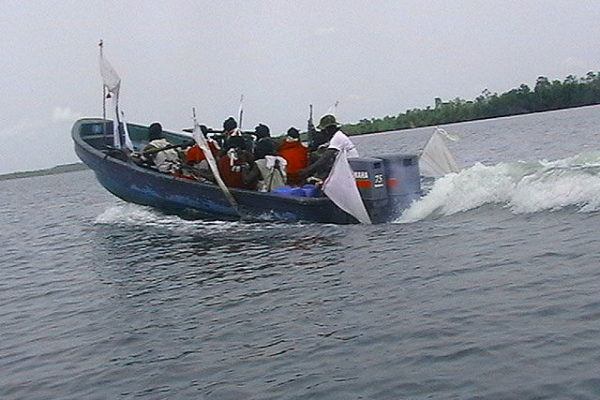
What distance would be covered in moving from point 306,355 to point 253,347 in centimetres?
55

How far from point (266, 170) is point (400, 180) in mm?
2352

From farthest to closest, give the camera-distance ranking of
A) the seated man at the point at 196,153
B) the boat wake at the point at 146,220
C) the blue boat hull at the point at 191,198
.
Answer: the seated man at the point at 196,153, the boat wake at the point at 146,220, the blue boat hull at the point at 191,198

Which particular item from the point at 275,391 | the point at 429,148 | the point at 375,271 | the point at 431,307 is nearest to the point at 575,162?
the point at 429,148

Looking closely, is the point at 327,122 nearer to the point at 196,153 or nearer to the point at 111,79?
the point at 196,153

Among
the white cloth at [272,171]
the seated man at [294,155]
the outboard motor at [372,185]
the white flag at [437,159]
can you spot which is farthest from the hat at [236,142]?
the white flag at [437,159]


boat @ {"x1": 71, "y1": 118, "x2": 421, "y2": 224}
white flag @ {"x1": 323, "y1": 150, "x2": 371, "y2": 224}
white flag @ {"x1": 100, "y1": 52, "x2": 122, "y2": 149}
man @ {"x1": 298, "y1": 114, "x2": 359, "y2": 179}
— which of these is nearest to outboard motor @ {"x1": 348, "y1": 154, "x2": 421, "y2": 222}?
boat @ {"x1": 71, "y1": 118, "x2": 421, "y2": 224}

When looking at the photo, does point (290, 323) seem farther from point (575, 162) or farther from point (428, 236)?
point (575, 162)

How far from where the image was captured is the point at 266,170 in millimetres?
12523

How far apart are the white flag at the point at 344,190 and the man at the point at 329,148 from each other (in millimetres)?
864

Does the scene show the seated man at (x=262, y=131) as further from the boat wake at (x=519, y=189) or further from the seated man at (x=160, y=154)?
the boat wake at (x=519, y=189)

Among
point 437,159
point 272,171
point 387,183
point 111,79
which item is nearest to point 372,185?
point 387,183

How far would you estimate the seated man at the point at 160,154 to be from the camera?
14.1m

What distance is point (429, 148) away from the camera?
46.4 feet

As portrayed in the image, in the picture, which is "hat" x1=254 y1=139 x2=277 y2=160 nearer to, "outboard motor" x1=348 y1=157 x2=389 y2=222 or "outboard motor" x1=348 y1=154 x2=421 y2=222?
"outboard motor" x1=348 y1=154 x2=421 y2=222
